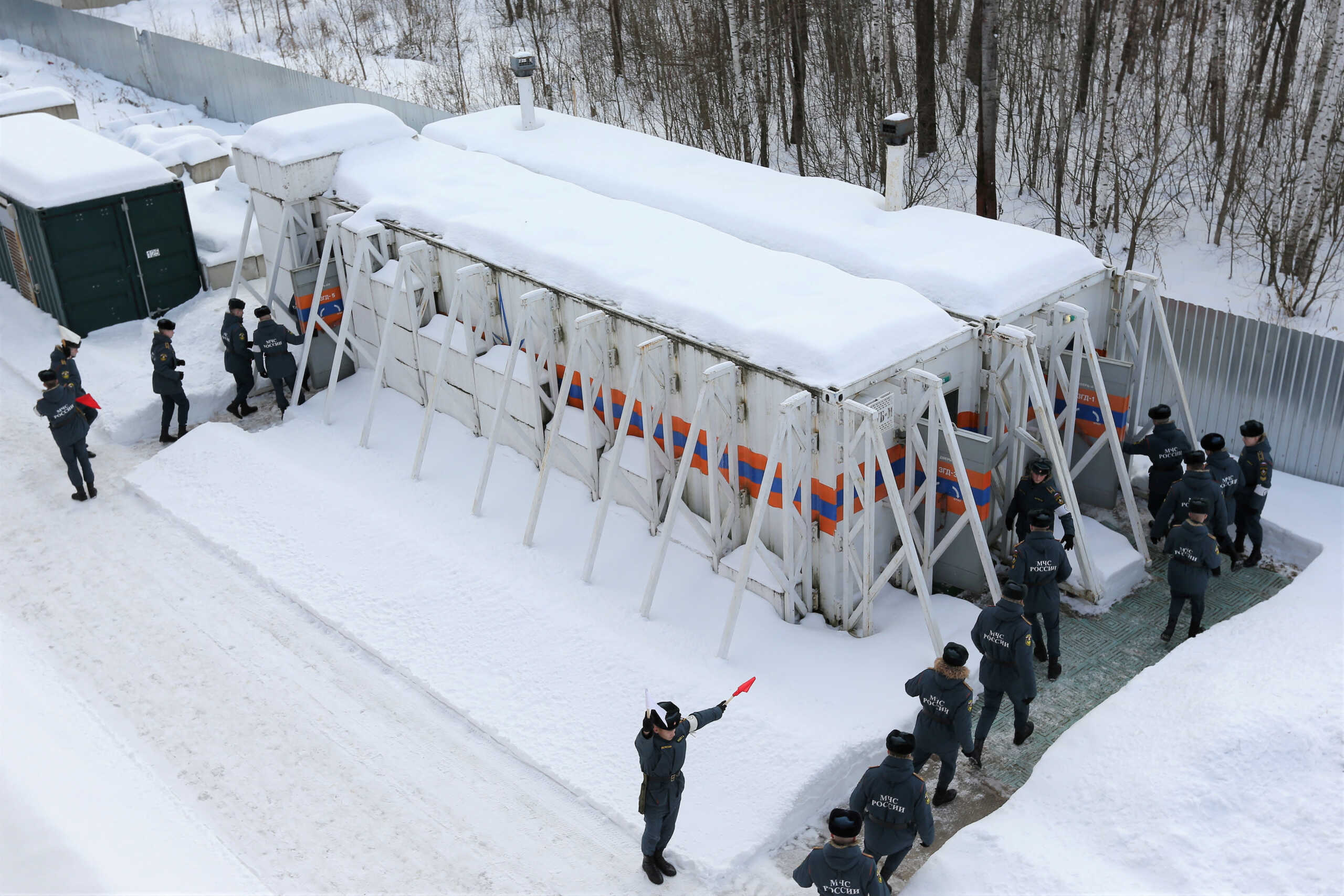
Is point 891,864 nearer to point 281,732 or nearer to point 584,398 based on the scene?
point 281,732

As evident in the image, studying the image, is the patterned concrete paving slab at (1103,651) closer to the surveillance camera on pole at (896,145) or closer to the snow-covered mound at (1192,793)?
the snow-covered mound at (1192,793)

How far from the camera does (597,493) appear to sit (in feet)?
37.5

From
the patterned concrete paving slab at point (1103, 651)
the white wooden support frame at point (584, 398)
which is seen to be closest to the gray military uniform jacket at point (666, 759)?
the patterned concrete paving slab at point (1103, 651)

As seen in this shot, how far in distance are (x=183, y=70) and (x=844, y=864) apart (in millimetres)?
23573

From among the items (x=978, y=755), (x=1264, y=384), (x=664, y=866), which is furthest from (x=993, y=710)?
(x=1264, y=384)

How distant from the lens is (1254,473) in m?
10.1

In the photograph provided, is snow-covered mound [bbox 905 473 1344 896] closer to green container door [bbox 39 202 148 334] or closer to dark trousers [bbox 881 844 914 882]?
dark trousers [bbox 881 844 914 882]

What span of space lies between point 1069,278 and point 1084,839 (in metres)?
5.22

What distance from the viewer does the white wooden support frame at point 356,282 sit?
1273 cm

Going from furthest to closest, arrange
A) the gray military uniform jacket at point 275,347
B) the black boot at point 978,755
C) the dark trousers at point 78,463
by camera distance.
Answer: the gray military uniform jacket at point 275,347, the dark trousers at point 78,463, the black boot at point 978,755

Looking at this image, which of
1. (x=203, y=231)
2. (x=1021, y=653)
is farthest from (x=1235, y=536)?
(x=203, y=231)

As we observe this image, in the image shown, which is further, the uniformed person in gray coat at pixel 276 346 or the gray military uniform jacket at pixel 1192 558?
the uniformed person in gray coat at pixel 276 346

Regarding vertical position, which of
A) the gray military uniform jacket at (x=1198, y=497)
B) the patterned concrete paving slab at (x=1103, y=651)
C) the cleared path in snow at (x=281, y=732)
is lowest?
the patterned concrete paving slab at (x=1103, y=651)

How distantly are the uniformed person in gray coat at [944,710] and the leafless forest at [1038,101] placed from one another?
29.3 ft
